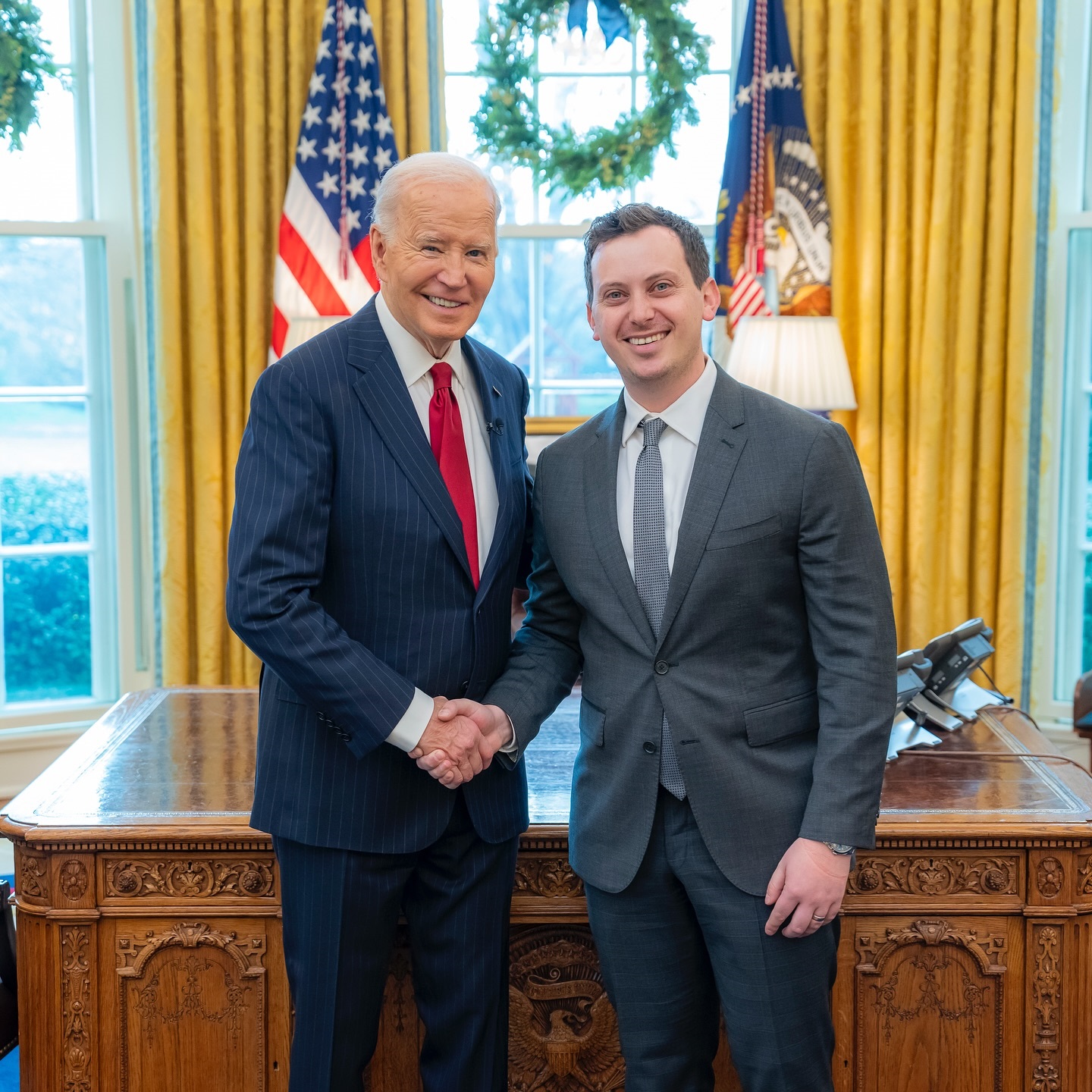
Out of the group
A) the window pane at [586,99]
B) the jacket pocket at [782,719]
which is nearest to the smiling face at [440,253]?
the jacket pocket at [782,719]

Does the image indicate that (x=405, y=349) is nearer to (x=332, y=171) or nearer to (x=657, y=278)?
(x=657, y=278)

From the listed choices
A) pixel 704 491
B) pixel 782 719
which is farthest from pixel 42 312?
pixel 782 719

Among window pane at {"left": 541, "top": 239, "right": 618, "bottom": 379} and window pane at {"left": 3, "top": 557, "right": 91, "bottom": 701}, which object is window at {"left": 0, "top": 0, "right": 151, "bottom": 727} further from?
window pane at {"left": 541, "top": 239, "right": 618, "bottom": 379}

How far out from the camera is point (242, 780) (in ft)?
7.04

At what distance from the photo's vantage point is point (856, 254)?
13.3 feet

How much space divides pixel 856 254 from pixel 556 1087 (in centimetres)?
304

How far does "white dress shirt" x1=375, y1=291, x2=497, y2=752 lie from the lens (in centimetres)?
169

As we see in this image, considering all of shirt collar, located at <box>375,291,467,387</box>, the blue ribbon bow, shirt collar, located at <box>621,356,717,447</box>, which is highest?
the blue ribbon bow

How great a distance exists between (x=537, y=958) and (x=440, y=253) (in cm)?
118

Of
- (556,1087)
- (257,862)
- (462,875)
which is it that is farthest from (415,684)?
(556,1087)

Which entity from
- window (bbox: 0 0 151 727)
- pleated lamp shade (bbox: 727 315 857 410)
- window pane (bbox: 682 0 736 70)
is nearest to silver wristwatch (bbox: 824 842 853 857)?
pleated lamp shade (bbox: 727 315 857 410)

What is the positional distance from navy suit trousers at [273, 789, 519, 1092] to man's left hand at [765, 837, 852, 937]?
1.40 ft

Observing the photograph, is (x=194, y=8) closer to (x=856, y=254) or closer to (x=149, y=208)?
(x=149, y=208)

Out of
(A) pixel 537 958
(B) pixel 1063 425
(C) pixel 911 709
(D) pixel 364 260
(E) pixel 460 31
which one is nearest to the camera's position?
(A) pixel 537 958
